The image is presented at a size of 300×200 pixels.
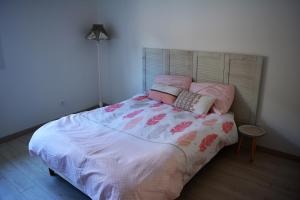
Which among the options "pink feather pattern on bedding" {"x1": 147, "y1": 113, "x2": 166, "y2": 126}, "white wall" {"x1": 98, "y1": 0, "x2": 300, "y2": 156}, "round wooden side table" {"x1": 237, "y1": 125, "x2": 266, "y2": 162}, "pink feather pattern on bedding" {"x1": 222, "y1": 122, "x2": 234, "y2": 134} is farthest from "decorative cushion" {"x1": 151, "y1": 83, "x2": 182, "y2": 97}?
"round wooden side table" {"x1": 237, "y1": 125, "x2": 266, "y2": 162}

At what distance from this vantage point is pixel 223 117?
2895 mm

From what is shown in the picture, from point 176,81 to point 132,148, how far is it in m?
1.63

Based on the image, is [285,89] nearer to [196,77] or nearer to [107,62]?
[196,77]

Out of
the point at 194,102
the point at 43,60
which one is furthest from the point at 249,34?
the point at 43,60

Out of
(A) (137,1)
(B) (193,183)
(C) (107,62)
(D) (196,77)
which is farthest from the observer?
(C) (107,62)

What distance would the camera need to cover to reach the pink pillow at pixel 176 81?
3.42 meters

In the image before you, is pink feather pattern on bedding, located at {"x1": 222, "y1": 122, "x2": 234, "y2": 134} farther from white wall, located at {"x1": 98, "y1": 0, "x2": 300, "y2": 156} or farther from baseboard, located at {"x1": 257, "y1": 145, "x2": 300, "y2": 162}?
baseboard, located at {"x1": 257, "y1": 145, "x2": 300, "y2": 162}

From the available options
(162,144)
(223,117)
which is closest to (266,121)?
(223,117)

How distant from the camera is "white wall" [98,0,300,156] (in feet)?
8.84

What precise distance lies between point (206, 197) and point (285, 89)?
1569 mm

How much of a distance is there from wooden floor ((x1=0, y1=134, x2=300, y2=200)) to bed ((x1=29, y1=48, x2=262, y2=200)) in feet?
0.77

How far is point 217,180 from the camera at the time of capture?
252 centimetres

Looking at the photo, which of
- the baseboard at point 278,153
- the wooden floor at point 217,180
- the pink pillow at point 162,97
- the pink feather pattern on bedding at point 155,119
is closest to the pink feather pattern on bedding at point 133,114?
the pink feather pattern on bedding at point 155,119

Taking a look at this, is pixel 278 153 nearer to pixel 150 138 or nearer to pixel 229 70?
pixel 229 70
